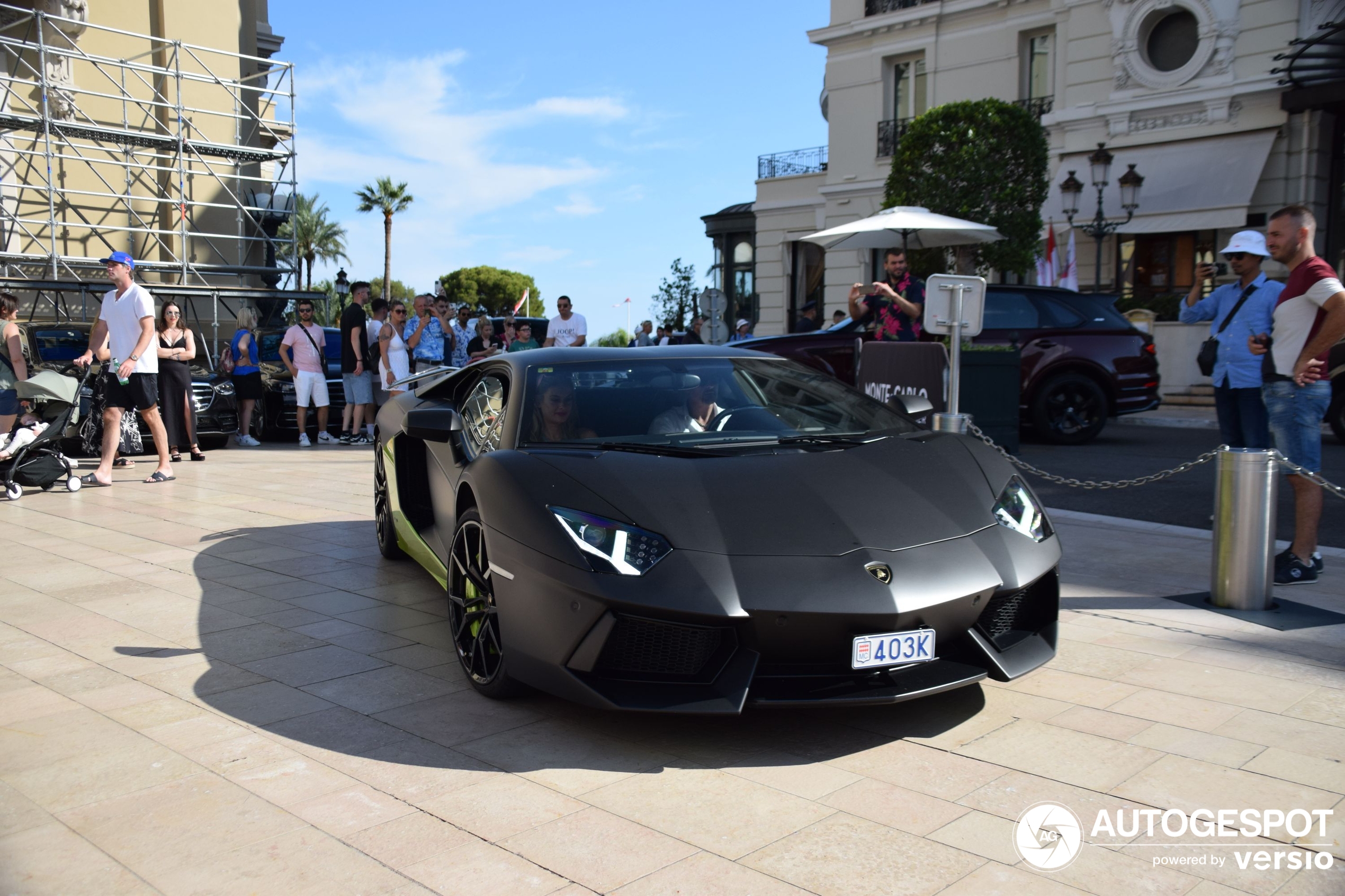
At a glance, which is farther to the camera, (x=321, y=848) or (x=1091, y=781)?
(x=1091, y=781)

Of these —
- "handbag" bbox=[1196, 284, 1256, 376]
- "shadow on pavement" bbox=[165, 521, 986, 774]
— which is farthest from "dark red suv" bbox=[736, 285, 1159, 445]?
"shadow on pavement" bbox=[165, 521, 986, 774]

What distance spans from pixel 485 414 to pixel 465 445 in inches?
5.9

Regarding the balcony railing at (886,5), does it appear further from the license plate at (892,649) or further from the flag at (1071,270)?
the license plate at (892,649)

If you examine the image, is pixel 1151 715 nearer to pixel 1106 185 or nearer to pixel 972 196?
pixel 972 196

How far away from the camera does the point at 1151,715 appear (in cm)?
363

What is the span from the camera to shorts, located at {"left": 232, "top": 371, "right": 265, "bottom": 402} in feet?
45.6

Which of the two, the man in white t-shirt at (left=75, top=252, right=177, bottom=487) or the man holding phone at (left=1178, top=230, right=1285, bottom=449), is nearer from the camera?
the man holding phone at (left=1178, top=230, right=1285, bottom=449)

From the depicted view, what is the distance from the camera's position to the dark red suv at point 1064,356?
1218cm

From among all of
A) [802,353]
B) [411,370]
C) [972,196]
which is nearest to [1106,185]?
[972,196]

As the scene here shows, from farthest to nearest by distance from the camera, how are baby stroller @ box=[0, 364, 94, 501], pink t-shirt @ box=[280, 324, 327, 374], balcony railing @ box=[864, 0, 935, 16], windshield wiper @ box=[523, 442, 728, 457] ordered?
balcony railing @ box=[864, 0, 935, 16]
pink t-shirt @ box=[280, 324, 327, 374]
baby stroller @ box=[0, 364, 94, 501]
windshield wiper @ box=[523, 442, 728, 457]

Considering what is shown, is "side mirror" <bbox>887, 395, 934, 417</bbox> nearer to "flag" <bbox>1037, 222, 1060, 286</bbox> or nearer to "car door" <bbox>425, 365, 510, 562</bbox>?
"car door" <bbox>425, 365, 510, 562</bbox>

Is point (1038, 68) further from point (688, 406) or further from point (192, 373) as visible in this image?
point (688, 406)

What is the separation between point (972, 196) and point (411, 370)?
12.3m

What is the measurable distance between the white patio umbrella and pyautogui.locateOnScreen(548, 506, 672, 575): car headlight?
9077 mm
